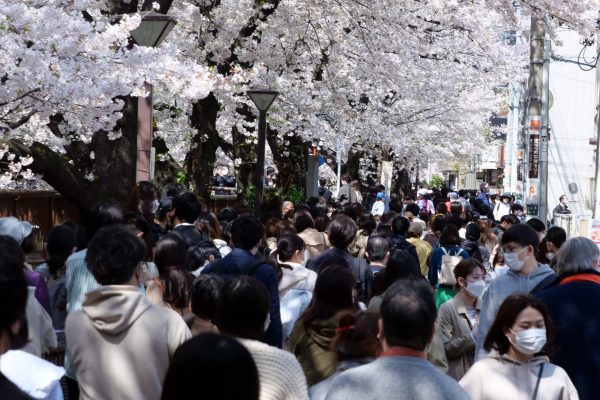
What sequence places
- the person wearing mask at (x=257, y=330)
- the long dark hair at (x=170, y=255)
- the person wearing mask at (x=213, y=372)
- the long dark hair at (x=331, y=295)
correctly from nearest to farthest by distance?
the person wearing mask at (x=213, y=372), the person wearing mask at (x=257, y=330), the long dark hair at (x=331, y=295), the long dark hair at (x=170, y=255)

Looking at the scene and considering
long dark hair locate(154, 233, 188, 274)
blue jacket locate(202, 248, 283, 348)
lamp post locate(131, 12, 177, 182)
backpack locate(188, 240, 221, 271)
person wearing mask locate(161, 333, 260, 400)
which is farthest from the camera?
lamp post locate(131, 12, 177, 182)

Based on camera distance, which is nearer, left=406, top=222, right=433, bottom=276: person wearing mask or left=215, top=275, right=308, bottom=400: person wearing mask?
left=215, top=275, right=308, bottom=400: person wearing mask

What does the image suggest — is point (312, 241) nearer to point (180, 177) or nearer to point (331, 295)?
point (331, 295)

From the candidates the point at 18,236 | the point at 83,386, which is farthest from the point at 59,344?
the point at 83,386

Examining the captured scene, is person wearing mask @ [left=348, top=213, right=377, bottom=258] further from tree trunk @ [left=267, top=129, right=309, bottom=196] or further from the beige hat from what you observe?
tree trunk @ [left=267, top=129, right=309, bottom=196]

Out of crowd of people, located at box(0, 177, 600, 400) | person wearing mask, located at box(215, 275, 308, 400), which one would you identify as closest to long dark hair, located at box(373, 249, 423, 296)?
crowd of people, located at box(0, 177, 600, 400)

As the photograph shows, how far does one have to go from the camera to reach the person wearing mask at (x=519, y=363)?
14.4 ft

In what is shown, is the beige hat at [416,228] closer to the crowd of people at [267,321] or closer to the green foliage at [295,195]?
the crowd of people at [267,321]

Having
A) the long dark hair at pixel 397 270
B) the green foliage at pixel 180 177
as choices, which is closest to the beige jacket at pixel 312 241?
the long dark hair at pixel 397 270

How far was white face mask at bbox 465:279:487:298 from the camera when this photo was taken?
7.40 m

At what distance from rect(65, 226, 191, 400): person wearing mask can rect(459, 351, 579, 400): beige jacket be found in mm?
1310

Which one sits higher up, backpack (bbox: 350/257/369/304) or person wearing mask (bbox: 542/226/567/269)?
person wearing mask (bbox: 542/226/567/269)

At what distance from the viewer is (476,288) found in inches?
293

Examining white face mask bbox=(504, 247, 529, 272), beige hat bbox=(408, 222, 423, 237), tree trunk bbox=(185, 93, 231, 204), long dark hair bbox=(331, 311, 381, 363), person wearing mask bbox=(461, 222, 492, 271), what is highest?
tree trunk bbox=(185, 93, 231, 204)
